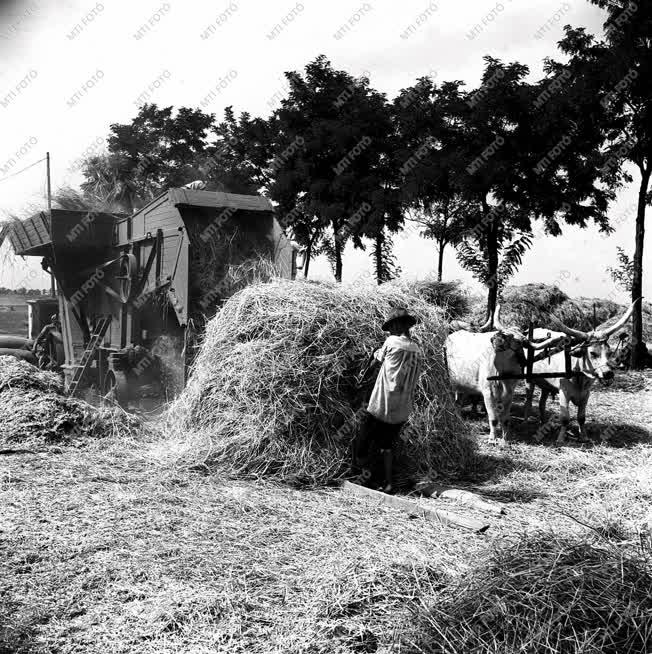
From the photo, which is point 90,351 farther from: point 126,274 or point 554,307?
point 554,307

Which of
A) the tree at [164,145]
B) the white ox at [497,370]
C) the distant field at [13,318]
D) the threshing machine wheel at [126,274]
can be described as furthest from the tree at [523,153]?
the distant field at [13,318]

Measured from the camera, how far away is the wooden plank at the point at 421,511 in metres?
5.18

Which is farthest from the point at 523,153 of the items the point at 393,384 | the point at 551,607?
the point at 551,607

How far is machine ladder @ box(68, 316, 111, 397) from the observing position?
1156 cm

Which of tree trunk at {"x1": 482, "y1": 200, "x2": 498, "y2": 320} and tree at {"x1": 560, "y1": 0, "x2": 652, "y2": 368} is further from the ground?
tree at {"x1": 560, "y1": 0, "x2": 652, "y2": 368}

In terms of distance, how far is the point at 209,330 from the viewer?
7.90 m

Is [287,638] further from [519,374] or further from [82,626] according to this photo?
[519,374]

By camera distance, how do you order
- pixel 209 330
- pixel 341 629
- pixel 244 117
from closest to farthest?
pixel 341 629, pixel 209 330, pixel 244 117

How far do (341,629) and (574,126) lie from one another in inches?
602

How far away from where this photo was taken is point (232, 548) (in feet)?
15.1

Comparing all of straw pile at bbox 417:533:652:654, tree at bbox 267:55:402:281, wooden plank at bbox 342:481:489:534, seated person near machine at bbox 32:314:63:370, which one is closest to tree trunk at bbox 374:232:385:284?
tree at bbox 267:55:402:281

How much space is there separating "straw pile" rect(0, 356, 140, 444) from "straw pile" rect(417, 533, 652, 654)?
5817 mm

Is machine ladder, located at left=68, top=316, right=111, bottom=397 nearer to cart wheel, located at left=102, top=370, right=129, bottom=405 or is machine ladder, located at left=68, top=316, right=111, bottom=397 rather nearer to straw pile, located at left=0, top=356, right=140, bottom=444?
cart wheel, located at left=102, top=370, right=129, bottom=405

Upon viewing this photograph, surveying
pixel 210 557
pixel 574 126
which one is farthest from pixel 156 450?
pixel 574 126
